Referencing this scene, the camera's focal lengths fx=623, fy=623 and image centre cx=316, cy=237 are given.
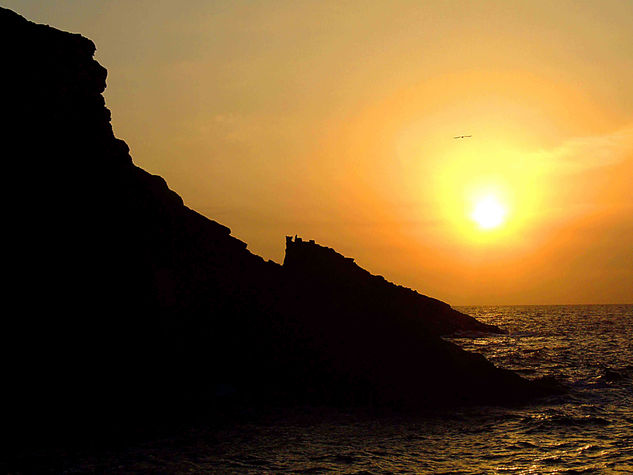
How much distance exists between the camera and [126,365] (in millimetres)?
31875

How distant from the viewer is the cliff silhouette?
30.1 metres

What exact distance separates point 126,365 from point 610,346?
56458 millimetres

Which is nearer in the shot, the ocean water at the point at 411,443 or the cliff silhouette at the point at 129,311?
the ocean water at the point at 411,443

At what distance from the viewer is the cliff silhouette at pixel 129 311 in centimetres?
3014

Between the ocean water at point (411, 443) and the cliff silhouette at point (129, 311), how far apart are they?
3.71 meters

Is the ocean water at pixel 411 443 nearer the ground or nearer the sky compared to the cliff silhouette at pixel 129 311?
nearer the ground

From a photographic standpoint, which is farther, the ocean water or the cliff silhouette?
the cliff silhouette

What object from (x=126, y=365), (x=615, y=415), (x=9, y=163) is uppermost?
(x=9, y=163)

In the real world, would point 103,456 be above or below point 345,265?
below

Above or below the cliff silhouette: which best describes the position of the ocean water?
below

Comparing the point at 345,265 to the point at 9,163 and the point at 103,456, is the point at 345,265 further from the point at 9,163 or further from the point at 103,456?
the point at 103,456

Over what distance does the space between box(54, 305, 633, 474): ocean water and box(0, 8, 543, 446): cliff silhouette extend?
12.2ft

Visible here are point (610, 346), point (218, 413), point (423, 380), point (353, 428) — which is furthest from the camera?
point (610, 346)

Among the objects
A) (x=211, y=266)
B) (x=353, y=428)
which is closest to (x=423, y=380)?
(x=353, y=428)
